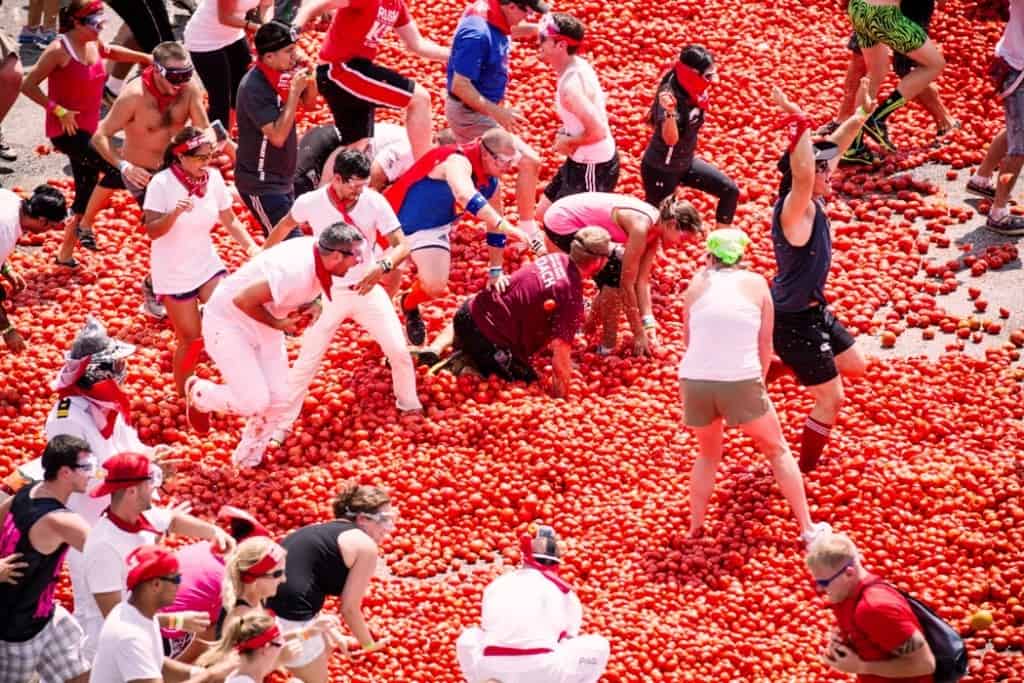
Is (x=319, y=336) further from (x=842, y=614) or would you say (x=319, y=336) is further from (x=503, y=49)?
(x=842, y=614)

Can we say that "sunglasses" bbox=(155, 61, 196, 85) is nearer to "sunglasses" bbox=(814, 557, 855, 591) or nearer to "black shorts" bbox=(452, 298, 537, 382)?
"black shorts" bbox=(452, 298, 537, 382)

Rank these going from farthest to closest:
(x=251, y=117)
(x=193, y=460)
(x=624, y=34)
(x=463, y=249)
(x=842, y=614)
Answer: (x=624, y=34), (x=463, y=249), (x=251, y=117), (x=193, y=460), (x=842, y=614)

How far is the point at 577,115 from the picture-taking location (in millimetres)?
11977

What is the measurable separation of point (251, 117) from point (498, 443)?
9.42 feet

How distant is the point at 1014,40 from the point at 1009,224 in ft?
4.35

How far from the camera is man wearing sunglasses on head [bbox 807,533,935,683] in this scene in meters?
7.64

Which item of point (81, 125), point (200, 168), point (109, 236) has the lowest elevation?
point (109, 236)

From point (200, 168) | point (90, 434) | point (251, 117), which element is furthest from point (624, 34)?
point (90, 434)

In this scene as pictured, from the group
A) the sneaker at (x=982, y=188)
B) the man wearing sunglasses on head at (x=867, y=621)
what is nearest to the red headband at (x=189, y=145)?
the man wearing sunglasses on head at (x=867, y=621)

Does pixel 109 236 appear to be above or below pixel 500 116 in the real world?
below

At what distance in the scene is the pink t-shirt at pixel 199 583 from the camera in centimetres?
839

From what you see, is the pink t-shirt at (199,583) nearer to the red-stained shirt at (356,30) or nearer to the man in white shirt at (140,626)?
the man in white shirt at (140,626)

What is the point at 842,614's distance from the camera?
7777 mm

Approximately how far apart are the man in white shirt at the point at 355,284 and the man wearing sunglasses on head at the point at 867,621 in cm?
381
